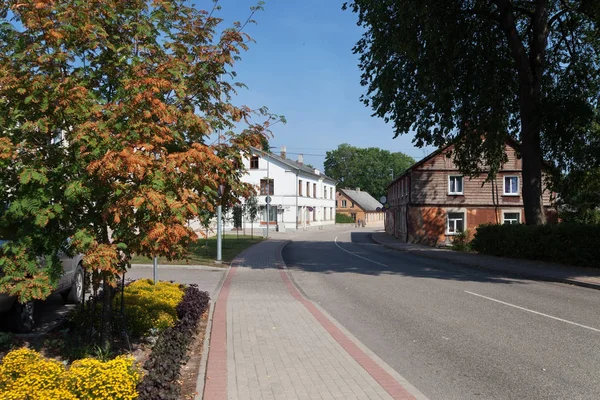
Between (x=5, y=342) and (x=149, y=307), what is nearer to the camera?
(x=5, y=342)

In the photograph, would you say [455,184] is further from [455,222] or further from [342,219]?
[342,219]

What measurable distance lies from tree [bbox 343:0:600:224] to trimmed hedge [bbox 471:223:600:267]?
3.46 feet

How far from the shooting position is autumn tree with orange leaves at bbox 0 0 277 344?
17.5 feet

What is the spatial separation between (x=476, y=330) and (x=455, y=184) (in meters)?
30.8

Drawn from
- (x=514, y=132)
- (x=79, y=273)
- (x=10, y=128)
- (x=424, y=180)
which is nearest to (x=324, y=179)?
(x=424, y=180)

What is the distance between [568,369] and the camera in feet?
21.0

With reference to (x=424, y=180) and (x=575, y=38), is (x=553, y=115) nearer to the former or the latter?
(x=575, y=38)

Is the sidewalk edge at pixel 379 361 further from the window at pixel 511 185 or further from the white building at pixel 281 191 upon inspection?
the white building at pixel 281 191

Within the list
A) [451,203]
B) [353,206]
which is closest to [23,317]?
[451,203]

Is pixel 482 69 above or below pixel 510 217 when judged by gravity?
above

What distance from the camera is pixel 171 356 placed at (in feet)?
18.6

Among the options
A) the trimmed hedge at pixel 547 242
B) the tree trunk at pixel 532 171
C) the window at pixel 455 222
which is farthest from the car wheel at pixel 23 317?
the window at pixel 455 222

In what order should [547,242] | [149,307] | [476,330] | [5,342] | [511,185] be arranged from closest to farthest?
[5,342], [149,307], [476,330], [547,242], [511,185]

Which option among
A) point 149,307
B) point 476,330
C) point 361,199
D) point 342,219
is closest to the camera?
point 149,307
